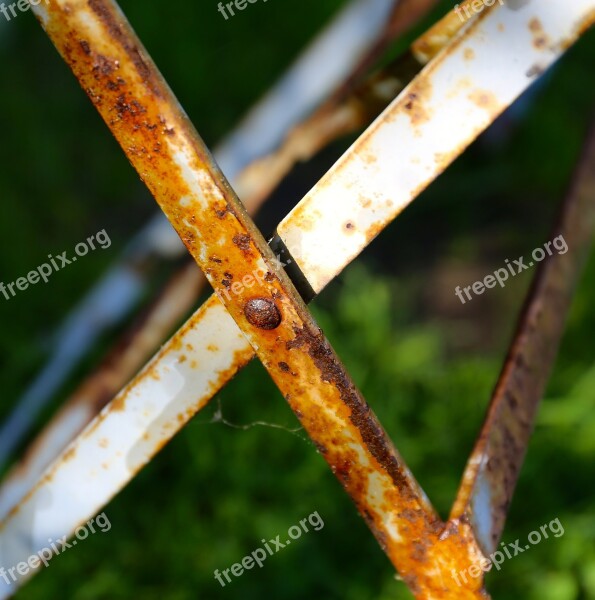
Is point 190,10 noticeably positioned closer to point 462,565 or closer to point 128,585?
point 128,585

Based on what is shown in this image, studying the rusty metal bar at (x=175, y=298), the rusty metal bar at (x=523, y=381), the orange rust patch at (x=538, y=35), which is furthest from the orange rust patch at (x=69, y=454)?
the orange rust patch at (x=538, y=35)

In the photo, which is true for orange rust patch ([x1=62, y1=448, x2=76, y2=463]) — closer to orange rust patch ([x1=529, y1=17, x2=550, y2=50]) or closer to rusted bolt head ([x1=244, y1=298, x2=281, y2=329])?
rusted bolt head ([x1=244, y1=298, x2=281, y2=329])

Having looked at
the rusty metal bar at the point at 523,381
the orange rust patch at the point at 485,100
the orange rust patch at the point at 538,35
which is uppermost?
the orange rust patch at the point at 538,35

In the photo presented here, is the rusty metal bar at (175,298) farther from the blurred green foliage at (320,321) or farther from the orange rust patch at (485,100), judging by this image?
the orange rust patch at (485,100)

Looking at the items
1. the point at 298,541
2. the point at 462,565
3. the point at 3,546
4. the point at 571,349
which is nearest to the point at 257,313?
the point at 462,565

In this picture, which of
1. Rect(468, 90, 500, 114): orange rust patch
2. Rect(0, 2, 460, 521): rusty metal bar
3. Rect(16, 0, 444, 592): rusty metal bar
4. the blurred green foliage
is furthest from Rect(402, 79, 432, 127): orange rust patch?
the blurred green foliage

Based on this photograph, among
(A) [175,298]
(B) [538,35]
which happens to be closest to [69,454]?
(A) [175,298]

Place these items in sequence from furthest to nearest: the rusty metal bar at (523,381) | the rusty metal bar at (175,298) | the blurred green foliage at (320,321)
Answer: the blurred green foliage at (320,321), the rusty metal bar at (175,298), the rusty metal bar at (523,381)
